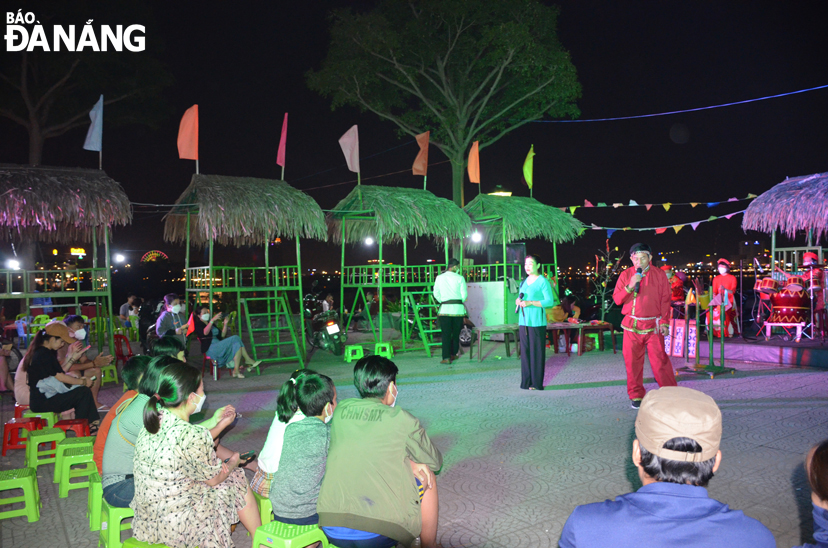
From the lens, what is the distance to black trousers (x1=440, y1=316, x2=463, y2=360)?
10.3 m

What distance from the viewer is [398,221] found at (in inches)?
472

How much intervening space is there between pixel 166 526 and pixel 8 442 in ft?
13.1

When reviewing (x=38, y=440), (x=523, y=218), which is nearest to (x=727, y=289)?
(x=523, y=218)

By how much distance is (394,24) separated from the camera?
678 inches

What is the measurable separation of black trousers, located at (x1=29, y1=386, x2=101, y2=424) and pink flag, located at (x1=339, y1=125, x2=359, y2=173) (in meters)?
6.98

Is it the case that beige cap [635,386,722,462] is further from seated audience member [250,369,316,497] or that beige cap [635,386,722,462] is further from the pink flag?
the pink flag

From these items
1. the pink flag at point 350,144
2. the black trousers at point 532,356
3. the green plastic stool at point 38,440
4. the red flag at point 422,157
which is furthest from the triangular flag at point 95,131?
the black trousers at point 532,356

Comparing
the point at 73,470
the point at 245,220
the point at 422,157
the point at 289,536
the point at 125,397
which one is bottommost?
the point at 73,470

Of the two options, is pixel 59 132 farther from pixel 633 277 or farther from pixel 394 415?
pixel 394 415

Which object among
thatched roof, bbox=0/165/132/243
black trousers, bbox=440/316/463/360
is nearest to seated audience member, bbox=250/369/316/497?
black trousers, bbox=440/316/463/360

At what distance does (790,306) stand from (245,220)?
34.5ft

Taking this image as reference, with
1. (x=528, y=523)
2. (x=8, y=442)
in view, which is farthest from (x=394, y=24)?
(x=528, y=523)

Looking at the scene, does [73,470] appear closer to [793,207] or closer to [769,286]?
[769,286]

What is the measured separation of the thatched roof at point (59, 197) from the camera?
32.2 ft
